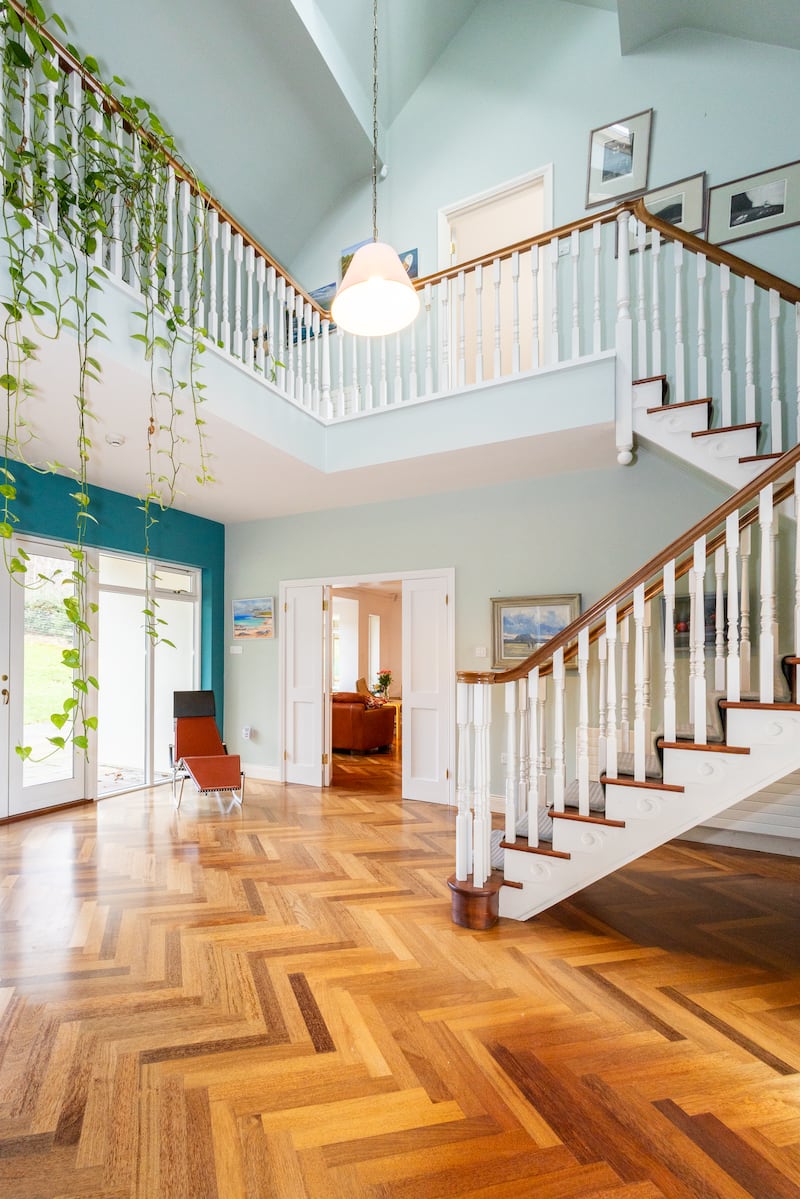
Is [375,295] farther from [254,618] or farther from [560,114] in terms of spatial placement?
[254,618]

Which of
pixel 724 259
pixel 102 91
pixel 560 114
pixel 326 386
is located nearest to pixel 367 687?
pixel 326 386

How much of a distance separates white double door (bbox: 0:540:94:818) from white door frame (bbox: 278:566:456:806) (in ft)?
6.12

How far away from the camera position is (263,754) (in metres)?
6.59

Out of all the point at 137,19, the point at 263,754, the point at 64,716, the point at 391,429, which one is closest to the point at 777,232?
the point at 391,429

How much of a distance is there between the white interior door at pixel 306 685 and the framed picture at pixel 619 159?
14.1 ft

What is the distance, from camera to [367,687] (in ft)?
36.7

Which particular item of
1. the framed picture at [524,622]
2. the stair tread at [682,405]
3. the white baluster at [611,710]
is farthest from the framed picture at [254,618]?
the white baluster at [611,710]

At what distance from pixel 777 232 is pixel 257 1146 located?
19.5ft

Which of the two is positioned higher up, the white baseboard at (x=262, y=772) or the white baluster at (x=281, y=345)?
the white baluster at (x=281, y=345)

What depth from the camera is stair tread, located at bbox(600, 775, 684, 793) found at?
2689mm

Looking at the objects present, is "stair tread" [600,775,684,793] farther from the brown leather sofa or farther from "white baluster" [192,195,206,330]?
the brown leather sofa

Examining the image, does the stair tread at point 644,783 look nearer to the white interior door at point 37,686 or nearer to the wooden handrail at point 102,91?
the wooden handrail at point 102,91

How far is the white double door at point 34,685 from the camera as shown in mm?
4848

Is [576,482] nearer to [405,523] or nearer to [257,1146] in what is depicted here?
[405,523]
